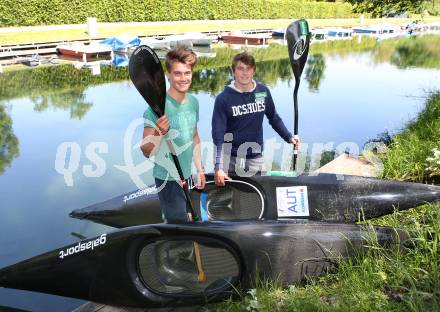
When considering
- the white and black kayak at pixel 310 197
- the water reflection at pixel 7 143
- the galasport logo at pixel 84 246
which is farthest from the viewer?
the water reflection at pixel 7 143

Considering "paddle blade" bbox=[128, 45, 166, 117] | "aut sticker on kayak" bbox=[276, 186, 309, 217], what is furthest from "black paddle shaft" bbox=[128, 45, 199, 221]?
"aut sticker on kayak" bbox=[276, 186, 309, 217]

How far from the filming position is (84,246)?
10.8 feet

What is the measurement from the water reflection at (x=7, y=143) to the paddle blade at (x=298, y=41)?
5.10 meters

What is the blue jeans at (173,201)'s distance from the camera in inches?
128

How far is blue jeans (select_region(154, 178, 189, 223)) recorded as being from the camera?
128 inches

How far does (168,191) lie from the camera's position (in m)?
3.27

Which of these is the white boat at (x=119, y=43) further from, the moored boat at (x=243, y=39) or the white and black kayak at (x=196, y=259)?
the white and black kayak at (x=196, y=259)

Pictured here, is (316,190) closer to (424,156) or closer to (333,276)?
(333,276)

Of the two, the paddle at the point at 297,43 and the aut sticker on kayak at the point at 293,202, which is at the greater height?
the paddle at the point at 297,43

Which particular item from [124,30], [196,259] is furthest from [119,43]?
[196,259]

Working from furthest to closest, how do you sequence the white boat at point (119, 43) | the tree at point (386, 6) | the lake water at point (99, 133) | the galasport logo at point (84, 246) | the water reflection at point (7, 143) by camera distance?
the white boat at point (119, 43) < the tree at point (386, 6) < the water reflection at point (7, 143) < the lake water at point (99, 133) < the galasport logo at point (84, 246)

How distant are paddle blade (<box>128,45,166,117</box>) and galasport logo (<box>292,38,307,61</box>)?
208 cm

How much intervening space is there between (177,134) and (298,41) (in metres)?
2.39

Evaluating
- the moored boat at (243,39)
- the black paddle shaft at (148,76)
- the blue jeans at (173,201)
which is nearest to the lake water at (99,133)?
the blue jeans at (173,201)
